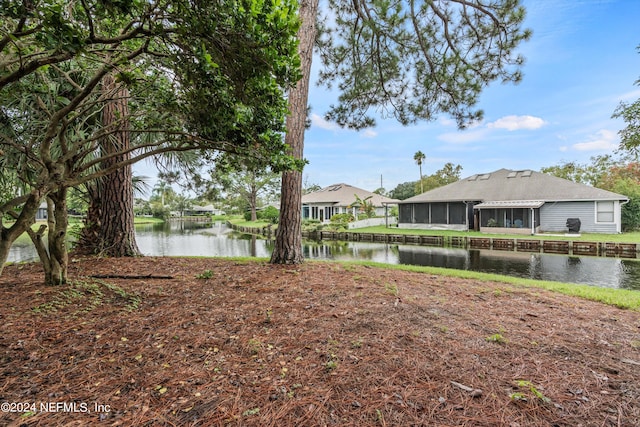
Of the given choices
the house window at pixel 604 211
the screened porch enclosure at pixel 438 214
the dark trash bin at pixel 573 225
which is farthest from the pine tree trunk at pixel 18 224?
the house window at pixel 604 211

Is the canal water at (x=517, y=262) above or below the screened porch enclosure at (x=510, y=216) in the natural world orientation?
below

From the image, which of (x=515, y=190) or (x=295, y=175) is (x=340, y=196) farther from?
(x=295, y=175)

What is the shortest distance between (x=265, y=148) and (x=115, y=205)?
14.9 ft

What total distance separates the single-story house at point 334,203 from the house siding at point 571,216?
39.7 feet

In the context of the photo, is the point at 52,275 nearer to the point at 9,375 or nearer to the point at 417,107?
the point at 9,375

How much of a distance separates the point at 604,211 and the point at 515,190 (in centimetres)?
456

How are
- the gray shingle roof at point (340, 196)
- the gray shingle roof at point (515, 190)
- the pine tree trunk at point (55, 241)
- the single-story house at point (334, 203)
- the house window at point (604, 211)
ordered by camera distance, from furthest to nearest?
the gray shingle roof at point (340, 196) → the single-story house at point (334, 203) → the gray shingle roof at point (515, 190) → the house window at point (604, 211) → the pine tree trunk at point (55, 241)

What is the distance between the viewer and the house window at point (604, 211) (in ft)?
53.0

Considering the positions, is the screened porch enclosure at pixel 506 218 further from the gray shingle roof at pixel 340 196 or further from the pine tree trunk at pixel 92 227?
the pine tree trunk at pixel 92 227

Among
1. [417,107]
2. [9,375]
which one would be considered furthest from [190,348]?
[417,107]

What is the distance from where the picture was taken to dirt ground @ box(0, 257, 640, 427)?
1555mm

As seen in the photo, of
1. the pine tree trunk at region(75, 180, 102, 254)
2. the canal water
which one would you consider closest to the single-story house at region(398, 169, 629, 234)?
the canal water

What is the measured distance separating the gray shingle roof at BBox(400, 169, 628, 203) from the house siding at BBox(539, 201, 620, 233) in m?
0.58

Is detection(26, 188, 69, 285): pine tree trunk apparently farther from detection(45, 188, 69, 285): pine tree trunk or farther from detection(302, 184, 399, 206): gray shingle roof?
detection(302, 184, 399, 206): gray shingle roof
